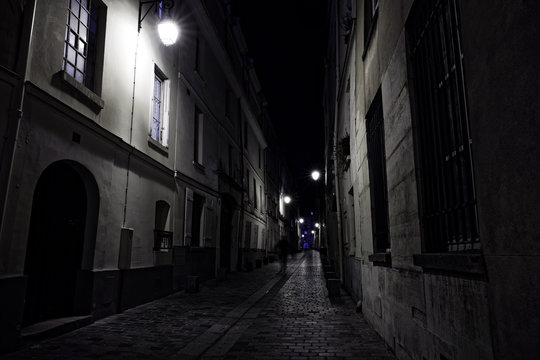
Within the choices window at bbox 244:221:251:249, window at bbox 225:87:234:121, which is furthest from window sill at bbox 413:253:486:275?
window at bbox 244:221:251:249

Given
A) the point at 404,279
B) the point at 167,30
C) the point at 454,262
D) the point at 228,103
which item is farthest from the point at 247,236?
the point at 454,262

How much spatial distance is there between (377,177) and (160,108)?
733cm

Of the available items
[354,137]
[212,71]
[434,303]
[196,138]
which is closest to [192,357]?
[434,303]

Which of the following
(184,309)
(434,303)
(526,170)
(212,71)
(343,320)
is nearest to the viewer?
(526,170)

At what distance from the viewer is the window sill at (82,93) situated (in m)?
6.85

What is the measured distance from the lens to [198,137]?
1503cm

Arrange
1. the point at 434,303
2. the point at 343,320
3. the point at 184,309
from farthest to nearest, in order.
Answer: the point at 184,309 → the point at 343,320 → the point at 434,303

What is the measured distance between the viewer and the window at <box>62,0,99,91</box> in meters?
7.32

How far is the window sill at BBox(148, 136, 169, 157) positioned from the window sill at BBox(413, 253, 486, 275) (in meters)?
8.19

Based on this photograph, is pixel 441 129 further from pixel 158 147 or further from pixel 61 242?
pixel 158 147

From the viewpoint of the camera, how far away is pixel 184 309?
902 cm

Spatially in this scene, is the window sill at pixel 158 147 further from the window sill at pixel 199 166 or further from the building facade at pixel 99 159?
the window sill at pixel 199 166

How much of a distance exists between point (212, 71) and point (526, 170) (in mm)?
16478

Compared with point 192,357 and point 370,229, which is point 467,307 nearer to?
A: point 192,357
